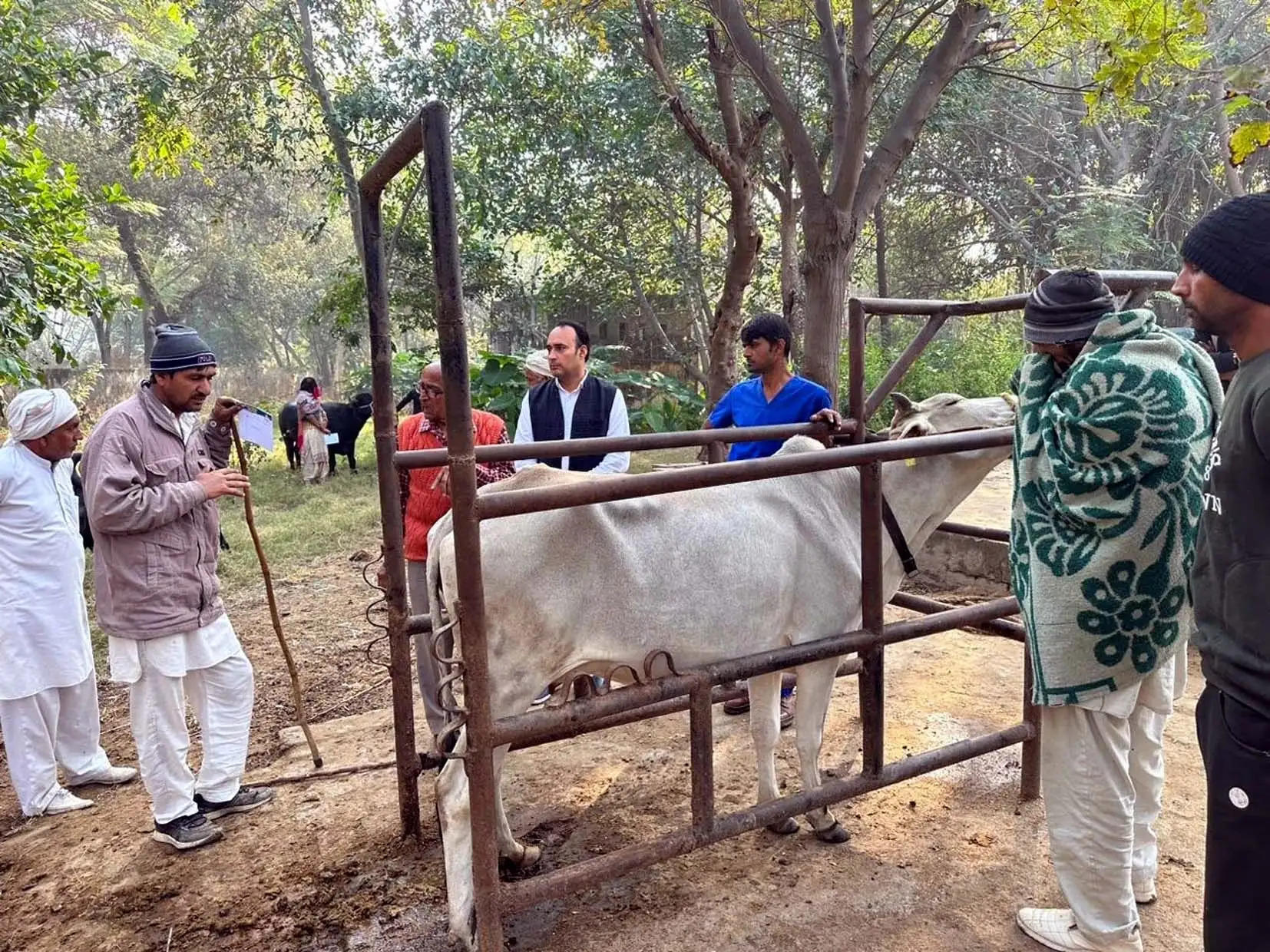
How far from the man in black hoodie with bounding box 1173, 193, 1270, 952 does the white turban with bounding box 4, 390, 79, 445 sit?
13.9 ft

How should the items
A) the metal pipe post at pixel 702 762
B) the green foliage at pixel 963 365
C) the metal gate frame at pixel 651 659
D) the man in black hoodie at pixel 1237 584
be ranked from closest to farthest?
the man in black hoodie at pixel 1237 584, the metal gate frame at pixel 651 659, the metal pipe post at pixel 702 762, the green foliage at pixel 963 365

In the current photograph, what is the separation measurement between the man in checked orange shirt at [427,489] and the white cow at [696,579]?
1.06 meters

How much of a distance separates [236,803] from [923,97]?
647cm

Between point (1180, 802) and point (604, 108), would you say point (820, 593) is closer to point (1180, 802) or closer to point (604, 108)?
point (1180, 802)

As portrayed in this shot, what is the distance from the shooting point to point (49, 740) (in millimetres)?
3959

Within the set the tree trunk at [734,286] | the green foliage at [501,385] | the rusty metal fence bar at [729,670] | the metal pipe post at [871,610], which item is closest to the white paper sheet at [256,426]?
the rusty metal fence bar at [729,670]

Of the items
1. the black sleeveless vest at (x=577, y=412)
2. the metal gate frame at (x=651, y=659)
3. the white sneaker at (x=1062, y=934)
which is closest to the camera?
the metal gate frame at (x=651, y=659)

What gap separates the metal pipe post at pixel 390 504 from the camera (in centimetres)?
290

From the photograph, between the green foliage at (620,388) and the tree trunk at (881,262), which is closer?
the green foliage at (620,388)

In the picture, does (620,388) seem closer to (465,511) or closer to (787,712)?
(787,712)

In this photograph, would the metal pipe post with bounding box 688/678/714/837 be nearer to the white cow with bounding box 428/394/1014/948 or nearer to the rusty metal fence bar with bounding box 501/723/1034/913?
the rusty metal fence bar with bounding box 501/723/1034/913

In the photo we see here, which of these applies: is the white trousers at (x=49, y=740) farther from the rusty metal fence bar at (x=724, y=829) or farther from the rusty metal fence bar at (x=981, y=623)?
the rusty metal fence bar at (x=981, y=623)

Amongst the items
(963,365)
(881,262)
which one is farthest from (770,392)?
(881,262)

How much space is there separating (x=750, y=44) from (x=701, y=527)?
4.76 m
